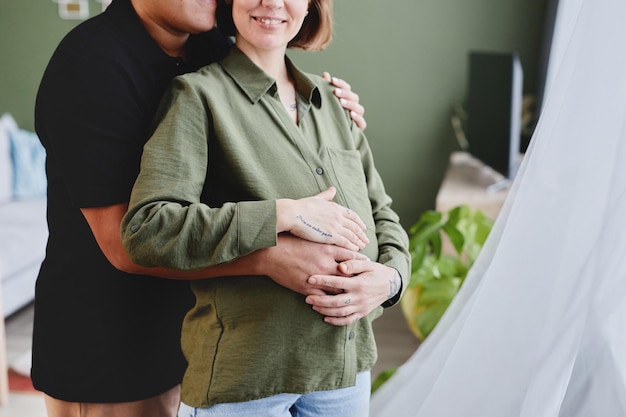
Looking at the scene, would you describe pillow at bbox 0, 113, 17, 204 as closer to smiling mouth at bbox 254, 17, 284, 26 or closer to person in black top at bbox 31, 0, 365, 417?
person in black top at bbox 31, 0, 365, 417

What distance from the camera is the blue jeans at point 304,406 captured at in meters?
1.09

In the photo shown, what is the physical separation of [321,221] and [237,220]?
0.44ft

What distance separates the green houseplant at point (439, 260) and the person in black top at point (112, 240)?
1232mm

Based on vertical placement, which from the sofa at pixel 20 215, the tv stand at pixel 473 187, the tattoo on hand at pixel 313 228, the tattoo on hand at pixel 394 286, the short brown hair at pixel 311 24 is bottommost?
the sofa at pixel 20 215

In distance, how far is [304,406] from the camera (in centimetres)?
115

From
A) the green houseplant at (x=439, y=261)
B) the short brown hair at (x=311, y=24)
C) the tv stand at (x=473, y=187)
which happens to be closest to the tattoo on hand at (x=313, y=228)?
the short brown hair at (x=311, y=24)

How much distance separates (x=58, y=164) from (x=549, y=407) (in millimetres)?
808

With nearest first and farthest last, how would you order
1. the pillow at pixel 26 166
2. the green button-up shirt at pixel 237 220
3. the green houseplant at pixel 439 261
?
1. the green button-up shirt at pixel 237 220
2. the green houseplant at pixel 439 261
3. the pillow at pixel 26 166

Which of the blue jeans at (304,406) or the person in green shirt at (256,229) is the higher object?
the person in green shirt at (256,229)

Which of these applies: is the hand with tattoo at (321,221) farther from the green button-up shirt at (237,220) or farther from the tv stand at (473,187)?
the tv stand at (473,187)

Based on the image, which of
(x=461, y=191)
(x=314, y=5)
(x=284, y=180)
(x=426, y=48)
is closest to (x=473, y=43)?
(x=426, y=48)

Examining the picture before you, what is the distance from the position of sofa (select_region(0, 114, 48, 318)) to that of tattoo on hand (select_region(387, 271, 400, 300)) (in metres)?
2.83

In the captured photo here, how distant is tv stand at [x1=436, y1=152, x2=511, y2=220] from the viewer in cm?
331

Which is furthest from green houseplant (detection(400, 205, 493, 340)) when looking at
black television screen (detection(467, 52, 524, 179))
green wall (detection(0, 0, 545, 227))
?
green wall (detection(0, 0, 545, 227))
